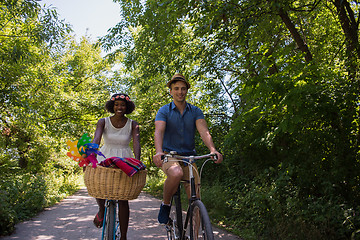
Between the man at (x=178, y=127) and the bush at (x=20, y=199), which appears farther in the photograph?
the bush at (x=20, y=199)

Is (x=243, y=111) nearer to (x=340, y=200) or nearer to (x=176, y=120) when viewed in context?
(x=340, y=200)

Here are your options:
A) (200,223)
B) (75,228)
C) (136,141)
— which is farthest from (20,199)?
(200,223)

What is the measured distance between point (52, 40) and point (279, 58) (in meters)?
5.18

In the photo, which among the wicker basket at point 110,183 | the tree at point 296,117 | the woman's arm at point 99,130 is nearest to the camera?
the wicker basket at point 110,183

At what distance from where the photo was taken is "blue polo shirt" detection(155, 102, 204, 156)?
12.6 feet

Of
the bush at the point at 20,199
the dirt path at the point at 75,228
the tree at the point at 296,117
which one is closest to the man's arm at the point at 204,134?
the tree at the point at 296,117

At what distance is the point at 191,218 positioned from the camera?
10.7 ft

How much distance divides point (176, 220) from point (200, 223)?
26.9 inches

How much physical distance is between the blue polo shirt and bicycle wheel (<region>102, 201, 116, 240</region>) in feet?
3.08

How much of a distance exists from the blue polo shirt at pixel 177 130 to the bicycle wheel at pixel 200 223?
81 cm

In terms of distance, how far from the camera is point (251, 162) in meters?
9.50

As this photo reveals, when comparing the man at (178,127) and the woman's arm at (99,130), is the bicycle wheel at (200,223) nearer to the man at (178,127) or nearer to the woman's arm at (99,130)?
the man at (178,127)

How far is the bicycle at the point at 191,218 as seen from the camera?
9.30ft

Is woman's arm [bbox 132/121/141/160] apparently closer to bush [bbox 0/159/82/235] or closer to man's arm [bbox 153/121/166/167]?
man's arm [bbox 153/121/166/167]
